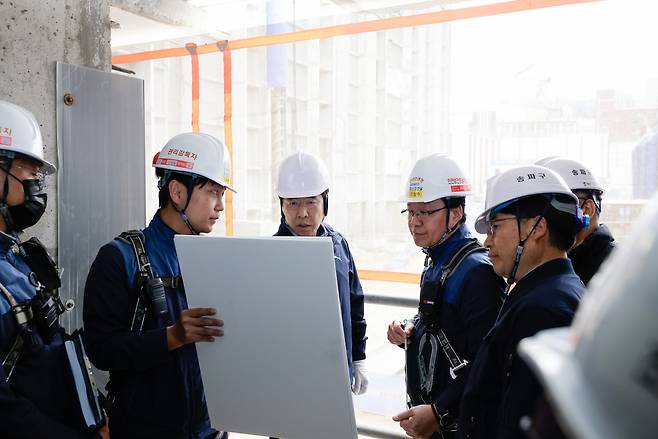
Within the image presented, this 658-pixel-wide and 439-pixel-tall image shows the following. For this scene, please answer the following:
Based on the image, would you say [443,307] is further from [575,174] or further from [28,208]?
[28,208]

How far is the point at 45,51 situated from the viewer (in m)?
3.38

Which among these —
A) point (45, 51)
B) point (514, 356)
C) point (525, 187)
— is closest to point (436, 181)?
point (525, 187)

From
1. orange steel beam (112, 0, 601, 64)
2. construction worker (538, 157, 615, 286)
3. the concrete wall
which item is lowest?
construction worker (538, 157, 615, 286)

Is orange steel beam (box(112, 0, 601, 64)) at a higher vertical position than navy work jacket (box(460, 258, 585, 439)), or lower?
higher

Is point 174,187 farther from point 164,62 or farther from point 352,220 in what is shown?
point 164,62

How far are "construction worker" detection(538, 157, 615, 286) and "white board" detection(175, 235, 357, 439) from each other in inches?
71.2

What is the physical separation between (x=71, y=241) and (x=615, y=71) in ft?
12.0

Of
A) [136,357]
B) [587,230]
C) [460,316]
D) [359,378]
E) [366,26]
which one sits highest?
[366,26]

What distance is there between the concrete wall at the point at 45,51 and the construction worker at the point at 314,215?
137 centimetres

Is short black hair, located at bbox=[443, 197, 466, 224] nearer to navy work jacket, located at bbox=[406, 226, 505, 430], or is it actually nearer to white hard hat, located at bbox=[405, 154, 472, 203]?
white hard hat, located at bbox=[405, 154, 472, 203]

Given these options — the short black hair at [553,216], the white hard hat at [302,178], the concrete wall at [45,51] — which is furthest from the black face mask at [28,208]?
the short black hair at [553,216]

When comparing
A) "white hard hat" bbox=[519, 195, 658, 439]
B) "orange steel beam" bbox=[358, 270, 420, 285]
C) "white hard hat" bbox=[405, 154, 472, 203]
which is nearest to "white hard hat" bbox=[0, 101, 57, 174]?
"white hard hat" bbox=[405, 154, 472, 203]

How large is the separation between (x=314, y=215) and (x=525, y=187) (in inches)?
70.4

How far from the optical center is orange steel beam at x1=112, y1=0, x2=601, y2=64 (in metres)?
4.02
